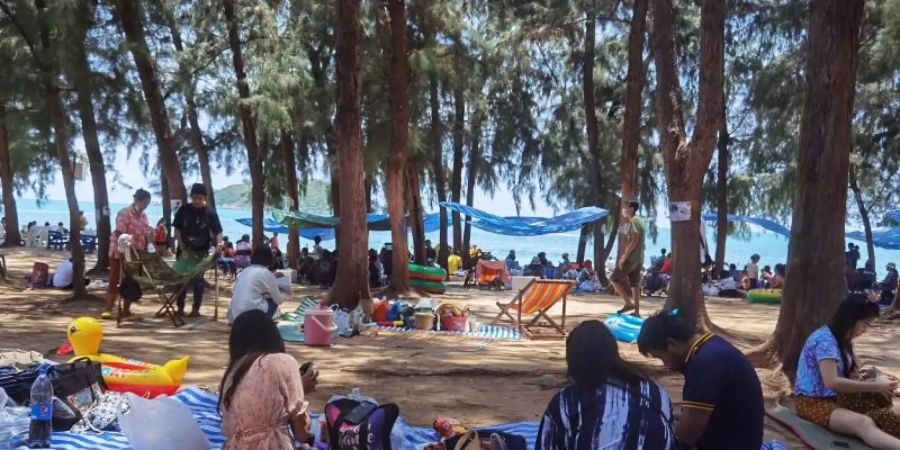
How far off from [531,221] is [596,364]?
14449mm

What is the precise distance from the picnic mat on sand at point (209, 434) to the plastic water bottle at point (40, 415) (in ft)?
0.20

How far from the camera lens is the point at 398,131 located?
1151 cm

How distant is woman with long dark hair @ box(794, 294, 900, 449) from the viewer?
3738 mm

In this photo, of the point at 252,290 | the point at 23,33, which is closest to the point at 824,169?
the point at 252,290

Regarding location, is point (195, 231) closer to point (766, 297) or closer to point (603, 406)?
point (603, 406)

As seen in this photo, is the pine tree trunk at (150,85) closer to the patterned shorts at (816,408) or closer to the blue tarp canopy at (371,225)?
the blue tarp canopy at (371,225)

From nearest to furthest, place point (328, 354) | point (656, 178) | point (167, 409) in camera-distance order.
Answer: point (167, 409) → point (328, 354) → point (656, 178)

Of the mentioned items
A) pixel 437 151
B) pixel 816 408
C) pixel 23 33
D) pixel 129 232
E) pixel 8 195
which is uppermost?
pixel 437 151

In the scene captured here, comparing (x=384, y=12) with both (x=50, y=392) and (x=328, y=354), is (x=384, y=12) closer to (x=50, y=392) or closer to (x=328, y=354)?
(x=328, y=354)

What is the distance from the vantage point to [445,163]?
2295 centimetres

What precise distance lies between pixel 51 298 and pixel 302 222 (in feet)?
22.4

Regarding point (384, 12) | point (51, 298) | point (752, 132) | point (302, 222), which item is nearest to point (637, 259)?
point (384, 12)

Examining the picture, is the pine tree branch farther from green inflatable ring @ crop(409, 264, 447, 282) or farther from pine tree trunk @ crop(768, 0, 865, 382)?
pine tree trunk @ crop(768, 0, 865, 382)

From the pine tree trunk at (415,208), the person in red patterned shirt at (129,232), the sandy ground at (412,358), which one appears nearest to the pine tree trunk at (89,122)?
the person in red patterned shirt at (129,232)
